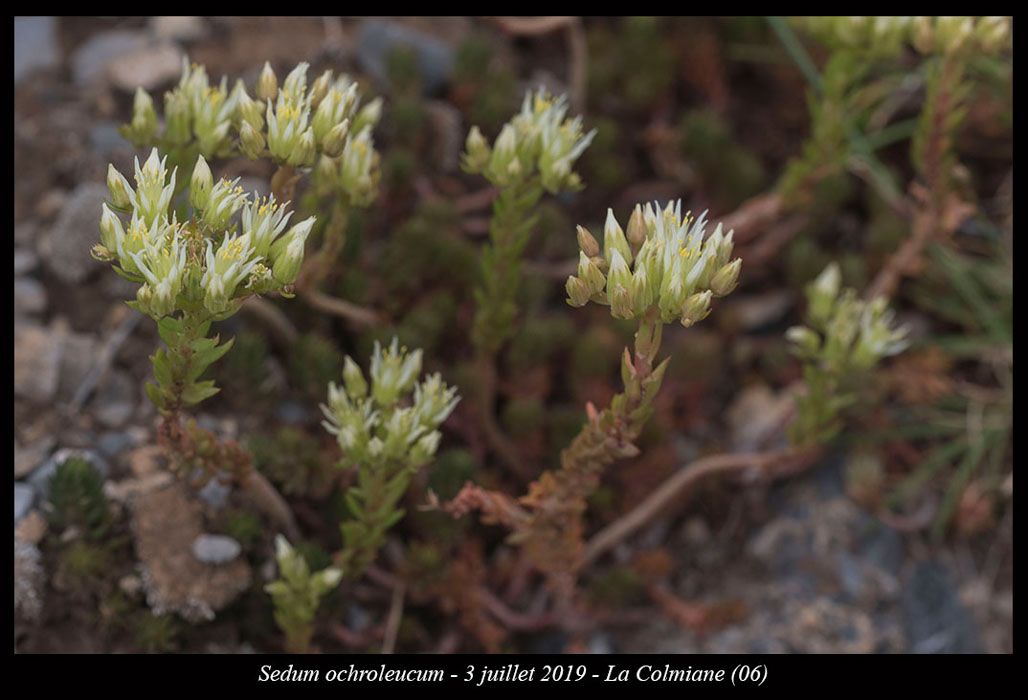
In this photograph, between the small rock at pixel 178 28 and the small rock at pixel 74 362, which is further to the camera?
the small rock at pixel 178 28

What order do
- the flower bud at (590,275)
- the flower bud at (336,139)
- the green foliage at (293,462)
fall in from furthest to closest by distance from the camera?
1. the green foliage at (293,462)
2. the flower bud at (336,139)
3. the flower bud at (590,275)

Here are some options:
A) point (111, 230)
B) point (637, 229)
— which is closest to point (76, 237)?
point (111, 230)

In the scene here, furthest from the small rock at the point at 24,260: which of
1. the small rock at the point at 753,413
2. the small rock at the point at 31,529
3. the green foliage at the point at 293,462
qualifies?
the small rock at the point at 753,413

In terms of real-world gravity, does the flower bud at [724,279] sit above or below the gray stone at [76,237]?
above

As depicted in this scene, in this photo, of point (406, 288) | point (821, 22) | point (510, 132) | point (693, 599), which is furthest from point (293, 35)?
point (693, 599)

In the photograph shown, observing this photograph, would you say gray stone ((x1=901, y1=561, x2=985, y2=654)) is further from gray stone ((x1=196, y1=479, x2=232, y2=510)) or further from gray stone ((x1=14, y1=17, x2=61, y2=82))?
gray stone ((x1=14, y1=17, x2=61, y2=82))

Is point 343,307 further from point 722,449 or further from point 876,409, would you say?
point 876,409

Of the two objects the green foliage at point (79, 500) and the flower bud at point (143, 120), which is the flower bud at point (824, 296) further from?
the green foliage at point (79, 500)
